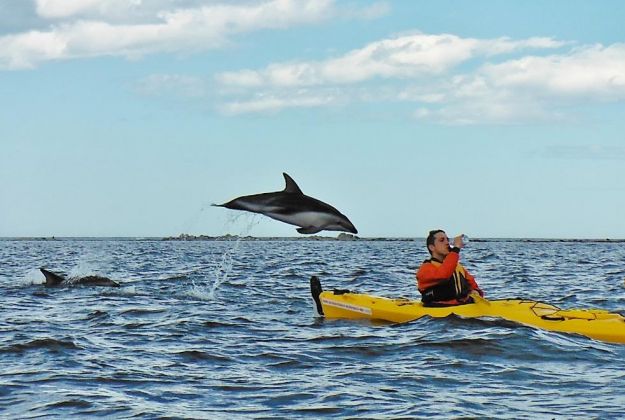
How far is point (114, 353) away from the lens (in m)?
10.6

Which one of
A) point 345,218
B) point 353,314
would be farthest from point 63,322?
point 345,218

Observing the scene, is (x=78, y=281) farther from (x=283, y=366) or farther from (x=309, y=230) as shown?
(x=309, y=230)

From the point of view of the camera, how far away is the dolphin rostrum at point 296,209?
9812mm

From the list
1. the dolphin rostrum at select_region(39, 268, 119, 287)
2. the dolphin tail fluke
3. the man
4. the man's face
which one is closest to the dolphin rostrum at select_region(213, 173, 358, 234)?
the man

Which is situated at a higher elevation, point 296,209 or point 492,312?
point 296,209

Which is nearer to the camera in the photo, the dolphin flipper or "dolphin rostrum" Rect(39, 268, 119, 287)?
the dolphin flipper

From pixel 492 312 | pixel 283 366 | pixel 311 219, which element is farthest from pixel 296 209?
pixel 492 312

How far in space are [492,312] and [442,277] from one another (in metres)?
0.88

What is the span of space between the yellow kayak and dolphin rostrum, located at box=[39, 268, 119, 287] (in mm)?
8702

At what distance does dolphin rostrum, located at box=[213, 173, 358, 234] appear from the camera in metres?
9.81

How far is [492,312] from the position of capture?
12.8m

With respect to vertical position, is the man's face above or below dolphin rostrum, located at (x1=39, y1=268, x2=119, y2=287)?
above

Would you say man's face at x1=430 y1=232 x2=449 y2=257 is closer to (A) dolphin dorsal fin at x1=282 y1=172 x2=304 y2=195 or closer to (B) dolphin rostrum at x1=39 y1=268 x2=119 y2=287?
(A) dolphin dorsal fin at x1=282 y1=172 x2=304 y2=195

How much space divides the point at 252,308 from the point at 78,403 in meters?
8.90
